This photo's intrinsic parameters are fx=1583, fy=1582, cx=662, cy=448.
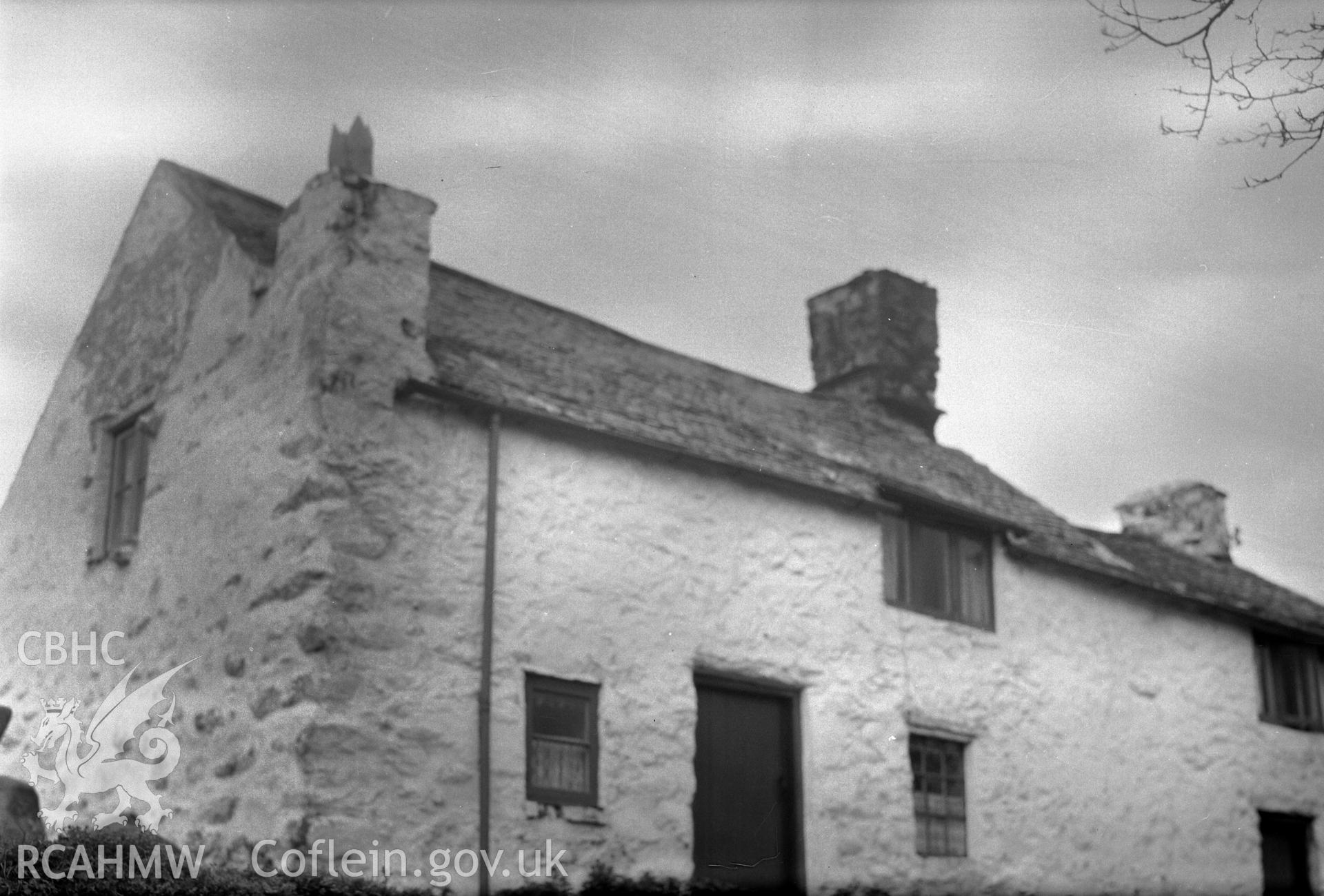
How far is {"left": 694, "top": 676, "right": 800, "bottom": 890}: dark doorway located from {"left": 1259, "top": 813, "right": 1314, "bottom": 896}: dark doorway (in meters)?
7.16

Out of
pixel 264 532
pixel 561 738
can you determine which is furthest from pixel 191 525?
pixel 561 738

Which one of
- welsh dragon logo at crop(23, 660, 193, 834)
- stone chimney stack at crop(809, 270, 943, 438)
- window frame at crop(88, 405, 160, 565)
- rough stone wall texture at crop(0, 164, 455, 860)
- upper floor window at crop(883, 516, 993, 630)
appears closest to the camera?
rough stone wall texture at crop(0, 164, 455, 860)

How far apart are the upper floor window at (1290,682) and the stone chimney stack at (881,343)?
490 centimetres

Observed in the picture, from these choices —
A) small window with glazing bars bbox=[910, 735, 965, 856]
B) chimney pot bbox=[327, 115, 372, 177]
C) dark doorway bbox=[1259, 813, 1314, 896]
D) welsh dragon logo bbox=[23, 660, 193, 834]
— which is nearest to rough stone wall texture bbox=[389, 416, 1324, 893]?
small window with glazing bars bbox=[910, 735, 965, 856]

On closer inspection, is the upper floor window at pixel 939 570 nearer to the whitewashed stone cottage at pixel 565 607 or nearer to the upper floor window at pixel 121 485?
the whitewashed stone cottage at pixel 565 607

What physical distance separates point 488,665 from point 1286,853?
447 inches

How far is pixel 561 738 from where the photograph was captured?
12266 mm

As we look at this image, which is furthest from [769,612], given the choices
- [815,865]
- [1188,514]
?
[1188,514]

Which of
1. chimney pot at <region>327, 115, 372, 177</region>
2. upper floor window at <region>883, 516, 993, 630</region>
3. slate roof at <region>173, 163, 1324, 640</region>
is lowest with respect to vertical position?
upper floor window at <region>883, 516, 993, 630</region>

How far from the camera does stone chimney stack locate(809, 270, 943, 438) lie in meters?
20.3

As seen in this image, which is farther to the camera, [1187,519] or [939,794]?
[1187,519]

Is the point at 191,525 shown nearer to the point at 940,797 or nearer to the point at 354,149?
the point at 354,149

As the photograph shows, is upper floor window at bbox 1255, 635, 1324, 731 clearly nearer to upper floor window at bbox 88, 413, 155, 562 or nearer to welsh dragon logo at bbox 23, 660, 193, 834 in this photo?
welsh dragon logo at bbox 23, 660, 193, 834

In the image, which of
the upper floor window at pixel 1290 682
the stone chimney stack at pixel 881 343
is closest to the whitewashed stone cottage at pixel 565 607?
the upper floor window at pixel 1290 682
